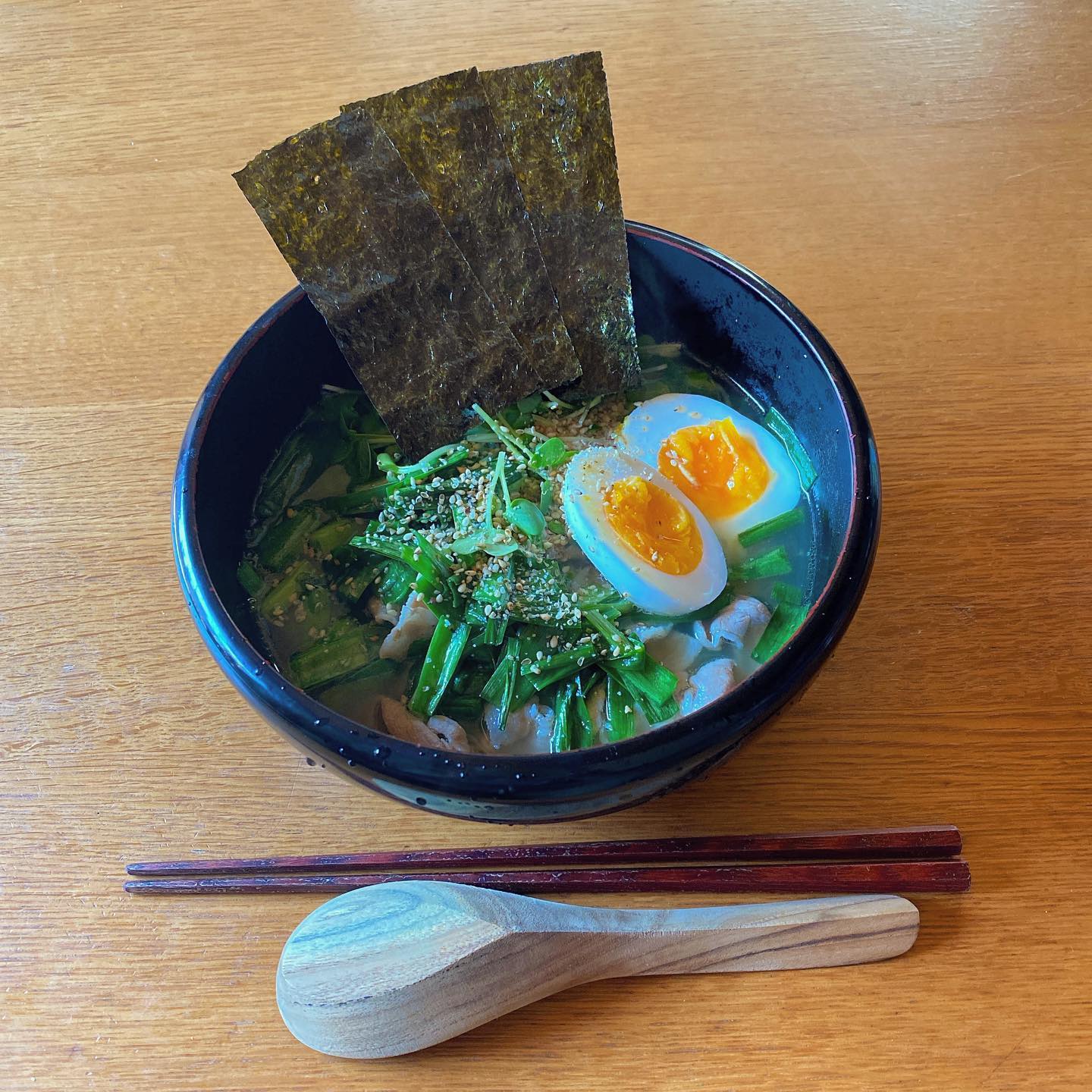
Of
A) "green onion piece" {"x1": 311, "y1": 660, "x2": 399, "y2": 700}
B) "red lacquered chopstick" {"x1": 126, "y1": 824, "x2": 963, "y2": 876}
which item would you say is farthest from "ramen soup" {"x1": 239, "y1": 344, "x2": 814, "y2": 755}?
"red lacquered chopstick" {"x1": 126, "y1": 824, "x2": 963, "y2": 876}

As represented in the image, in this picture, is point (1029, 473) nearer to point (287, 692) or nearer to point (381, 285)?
point (381, 285)

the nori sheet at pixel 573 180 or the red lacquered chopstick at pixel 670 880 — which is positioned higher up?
the nori sheet at pixel 573 180

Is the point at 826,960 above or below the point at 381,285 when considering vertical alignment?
below

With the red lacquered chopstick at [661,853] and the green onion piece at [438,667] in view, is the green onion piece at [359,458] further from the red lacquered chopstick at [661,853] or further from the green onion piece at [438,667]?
the red lacquered chopstick at [661,853]

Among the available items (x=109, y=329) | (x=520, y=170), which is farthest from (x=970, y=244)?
(x=109, y=329)

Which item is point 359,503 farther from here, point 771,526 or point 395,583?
point 771,526

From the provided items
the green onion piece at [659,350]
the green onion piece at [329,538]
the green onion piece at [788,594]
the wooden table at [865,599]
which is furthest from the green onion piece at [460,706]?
the green onion piece at [659,350]

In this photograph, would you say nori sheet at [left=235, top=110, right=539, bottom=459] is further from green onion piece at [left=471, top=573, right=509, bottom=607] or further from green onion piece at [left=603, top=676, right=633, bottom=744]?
green onion piece at [left=603, top=676, right=633, bottom=744]

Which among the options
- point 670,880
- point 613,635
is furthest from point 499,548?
point 670,880
